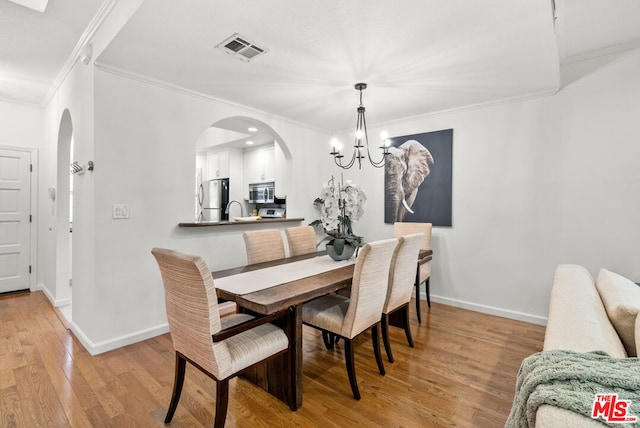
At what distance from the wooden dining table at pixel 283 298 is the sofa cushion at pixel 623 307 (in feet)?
4.28

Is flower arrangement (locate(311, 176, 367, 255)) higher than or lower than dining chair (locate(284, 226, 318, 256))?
higher

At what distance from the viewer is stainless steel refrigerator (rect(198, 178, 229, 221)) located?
19.2 ft

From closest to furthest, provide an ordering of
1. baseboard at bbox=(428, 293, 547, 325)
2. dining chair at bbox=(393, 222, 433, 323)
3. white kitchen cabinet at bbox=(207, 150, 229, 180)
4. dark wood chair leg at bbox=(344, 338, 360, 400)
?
dark wood chair leg at bbox=(344, 338, 360, 400)
baseboard at bbox=(428, 293, 547, 325)
dining chair at bbox=(393, 222, 433, 323)
white kitchen cabinet at bbox=(207, 150, 229, 180)

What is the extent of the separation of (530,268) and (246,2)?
3.47m

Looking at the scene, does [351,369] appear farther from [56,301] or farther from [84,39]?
[56,301]

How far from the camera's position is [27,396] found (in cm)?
192

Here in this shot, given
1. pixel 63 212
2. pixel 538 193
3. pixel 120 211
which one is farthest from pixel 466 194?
pixel 63 212

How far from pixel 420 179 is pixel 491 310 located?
171 cm

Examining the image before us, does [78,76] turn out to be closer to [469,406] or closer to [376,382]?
[376,382]

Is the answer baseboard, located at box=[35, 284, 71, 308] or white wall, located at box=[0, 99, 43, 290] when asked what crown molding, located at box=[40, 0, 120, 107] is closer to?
white wall, located at box=[0, 99, 43, 290]

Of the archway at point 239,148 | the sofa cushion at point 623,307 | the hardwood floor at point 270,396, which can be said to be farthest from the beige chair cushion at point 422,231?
the sofa cushion at point 623,307

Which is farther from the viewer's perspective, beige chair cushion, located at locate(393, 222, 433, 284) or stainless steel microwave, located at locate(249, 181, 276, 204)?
stainless steel microwave, located at locate(249, 181, 276, 204)

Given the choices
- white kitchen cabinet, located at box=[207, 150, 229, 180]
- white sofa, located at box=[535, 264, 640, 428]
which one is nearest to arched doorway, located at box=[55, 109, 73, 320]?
white kitchen cabinet, located at box=[207, 150, 229, 180]

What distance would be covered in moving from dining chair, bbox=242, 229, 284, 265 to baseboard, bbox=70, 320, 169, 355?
3.76ft
